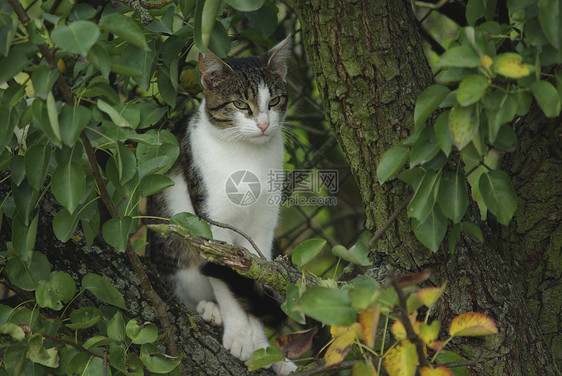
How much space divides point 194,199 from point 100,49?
2.97 feet

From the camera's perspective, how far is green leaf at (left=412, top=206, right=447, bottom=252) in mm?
1118

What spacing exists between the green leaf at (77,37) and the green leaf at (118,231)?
1.19ft

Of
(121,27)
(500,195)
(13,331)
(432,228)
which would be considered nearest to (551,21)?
(500,195)

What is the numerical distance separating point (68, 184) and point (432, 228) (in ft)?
2.10

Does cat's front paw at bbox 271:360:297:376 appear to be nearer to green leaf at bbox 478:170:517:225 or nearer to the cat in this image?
the cat

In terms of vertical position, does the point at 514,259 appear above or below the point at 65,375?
above

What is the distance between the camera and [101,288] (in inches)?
46.7

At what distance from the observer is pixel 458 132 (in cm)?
92

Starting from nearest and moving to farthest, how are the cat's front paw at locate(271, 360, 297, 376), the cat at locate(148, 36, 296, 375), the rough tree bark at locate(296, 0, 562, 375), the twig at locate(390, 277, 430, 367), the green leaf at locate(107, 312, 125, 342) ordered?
the twig at locate(390, 277, 430, 367)
the green leaf at locate(107, 312, 125, 342)
the rough tree bark at locate(296, 0, 562, 375)
the cat's front paw at locate(271, 360, 297, 376)
the cat at locate(148, 36, 296, 375)

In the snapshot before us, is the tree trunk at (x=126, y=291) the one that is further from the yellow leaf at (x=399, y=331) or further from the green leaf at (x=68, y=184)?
the yellow leaf at (x=399, y=331)

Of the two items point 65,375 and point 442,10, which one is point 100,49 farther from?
point 442,10

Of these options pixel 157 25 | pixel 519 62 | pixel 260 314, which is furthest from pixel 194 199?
pixel 519 62

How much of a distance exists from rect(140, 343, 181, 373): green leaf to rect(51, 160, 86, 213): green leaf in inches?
14.0

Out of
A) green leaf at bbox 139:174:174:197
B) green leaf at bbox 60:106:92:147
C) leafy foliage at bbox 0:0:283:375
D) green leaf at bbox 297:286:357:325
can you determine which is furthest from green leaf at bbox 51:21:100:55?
green leaf at bbox 297:286:357:325
